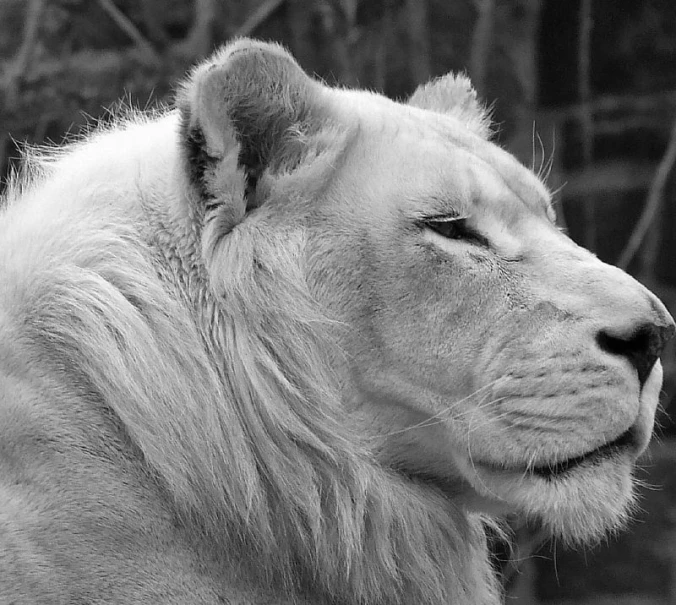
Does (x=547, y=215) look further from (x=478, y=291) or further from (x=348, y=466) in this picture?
(x=348, y=466)

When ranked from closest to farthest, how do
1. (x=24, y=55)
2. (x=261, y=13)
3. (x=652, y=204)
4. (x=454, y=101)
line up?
1. (x=454, y=101)
2. (x=24, y=55)
3. (x=261, y=13)
4. (x=652, y=204)

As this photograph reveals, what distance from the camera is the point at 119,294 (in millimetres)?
1961

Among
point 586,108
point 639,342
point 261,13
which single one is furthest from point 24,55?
point 639,342

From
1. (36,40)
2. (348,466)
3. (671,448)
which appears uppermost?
(36,40)

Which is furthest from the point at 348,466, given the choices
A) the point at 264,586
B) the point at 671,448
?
the point at 671,448

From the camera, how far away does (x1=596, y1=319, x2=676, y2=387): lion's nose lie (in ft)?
6.35

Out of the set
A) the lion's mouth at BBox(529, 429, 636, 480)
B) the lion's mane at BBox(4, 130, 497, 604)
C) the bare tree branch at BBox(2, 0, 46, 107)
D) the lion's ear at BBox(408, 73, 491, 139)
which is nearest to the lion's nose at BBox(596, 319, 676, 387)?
the lion's mouth at BBox(529, 429, 636, 480)

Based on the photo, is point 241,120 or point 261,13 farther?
point 261,13

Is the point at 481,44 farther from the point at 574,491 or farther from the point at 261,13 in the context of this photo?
the point at 574,491

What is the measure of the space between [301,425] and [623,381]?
0.58 m

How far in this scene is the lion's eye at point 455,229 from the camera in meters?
2.06

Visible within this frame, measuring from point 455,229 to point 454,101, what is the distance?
68cm

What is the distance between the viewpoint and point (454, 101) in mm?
2666

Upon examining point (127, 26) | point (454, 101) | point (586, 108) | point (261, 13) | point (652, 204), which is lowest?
point (652, 204)
